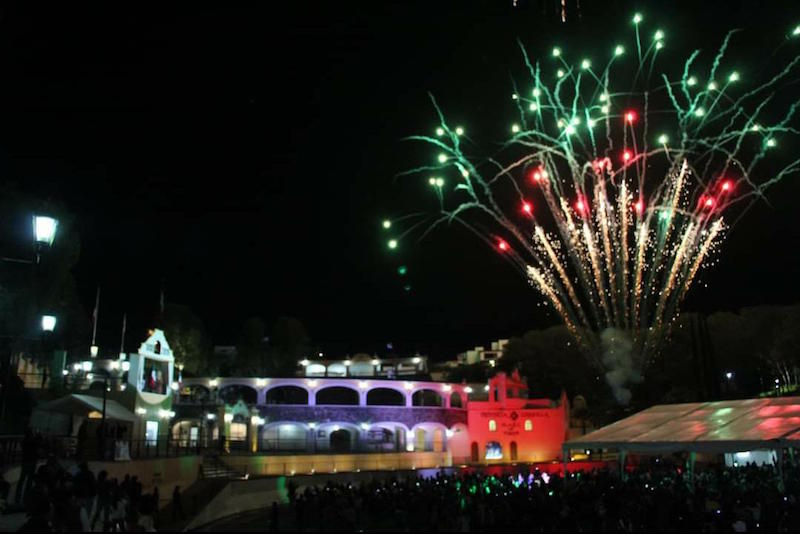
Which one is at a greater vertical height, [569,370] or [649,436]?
[569,370]

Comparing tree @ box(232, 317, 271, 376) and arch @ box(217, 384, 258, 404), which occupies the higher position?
tree @ box(232, 317, 271, 376)

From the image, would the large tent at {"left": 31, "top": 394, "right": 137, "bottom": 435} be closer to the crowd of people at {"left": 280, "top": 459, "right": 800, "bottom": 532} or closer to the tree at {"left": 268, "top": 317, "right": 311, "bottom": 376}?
the crowd of people at {"left": 280, "top": 459, "right": 800, "bottom": 532}

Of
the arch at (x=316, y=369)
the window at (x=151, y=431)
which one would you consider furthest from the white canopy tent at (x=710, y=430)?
the arch at (x=316, y=369)

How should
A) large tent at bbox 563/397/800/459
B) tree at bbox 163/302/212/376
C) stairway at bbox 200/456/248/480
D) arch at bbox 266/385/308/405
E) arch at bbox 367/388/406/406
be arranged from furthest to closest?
arch at bbox 367/388/406/406, arch at bbox 266/385/308/405, tree at bbox 163/302/212/376, stairway at bbox 200/456/248/480, large tent at bbox 563/397/800/459

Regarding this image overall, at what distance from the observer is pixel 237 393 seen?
50.2 metres

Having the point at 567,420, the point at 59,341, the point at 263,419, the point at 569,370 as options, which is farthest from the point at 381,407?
the point at 59,341

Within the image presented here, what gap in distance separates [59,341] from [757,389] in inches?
2075

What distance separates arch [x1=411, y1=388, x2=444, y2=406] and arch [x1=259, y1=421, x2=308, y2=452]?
1046 centimetres

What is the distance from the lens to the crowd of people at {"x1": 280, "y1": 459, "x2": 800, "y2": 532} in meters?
12.9

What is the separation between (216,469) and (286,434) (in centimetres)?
2116

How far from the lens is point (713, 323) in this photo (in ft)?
192

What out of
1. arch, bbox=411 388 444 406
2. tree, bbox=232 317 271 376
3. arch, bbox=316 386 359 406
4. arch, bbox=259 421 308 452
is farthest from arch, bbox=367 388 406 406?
arch, bbox=259 421 308 452

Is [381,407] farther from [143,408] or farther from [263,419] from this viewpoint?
[143,408]

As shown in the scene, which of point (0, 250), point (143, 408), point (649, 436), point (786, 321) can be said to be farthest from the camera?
point (786, 321)
